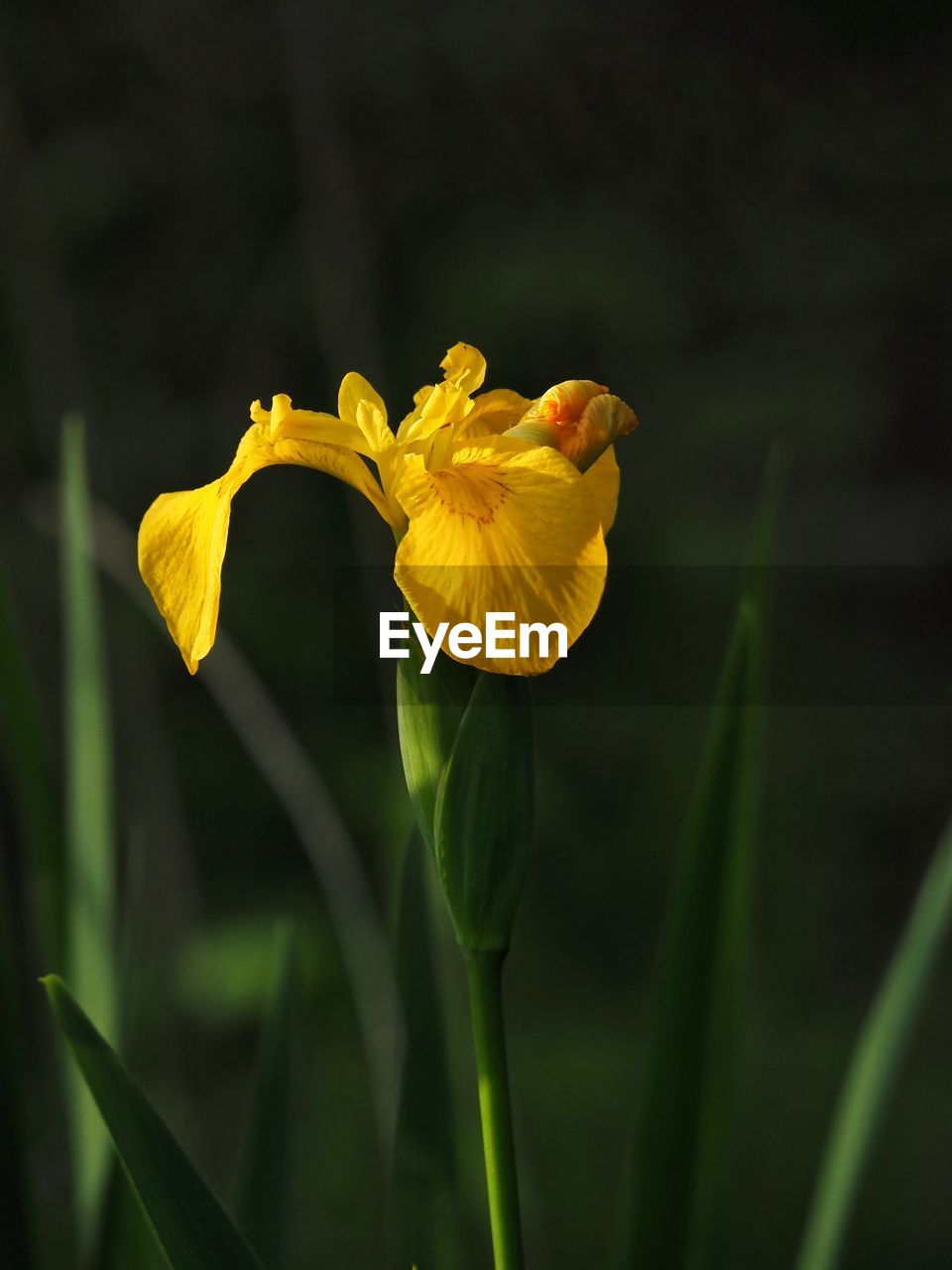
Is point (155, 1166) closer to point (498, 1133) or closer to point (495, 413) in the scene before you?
point (498, 1133)

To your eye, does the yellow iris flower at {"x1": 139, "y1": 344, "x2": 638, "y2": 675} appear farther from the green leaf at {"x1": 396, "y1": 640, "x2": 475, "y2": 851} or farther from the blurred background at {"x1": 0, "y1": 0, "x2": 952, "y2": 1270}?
the blurred background at {"x1": 0, "y1": 0, "x2": 952, "y2": 1270}

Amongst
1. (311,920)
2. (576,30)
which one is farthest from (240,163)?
(311,920)

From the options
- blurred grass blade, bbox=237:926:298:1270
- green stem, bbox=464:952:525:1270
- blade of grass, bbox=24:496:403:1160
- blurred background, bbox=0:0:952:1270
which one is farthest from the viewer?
blurred background, bbox=0:0:952:1270

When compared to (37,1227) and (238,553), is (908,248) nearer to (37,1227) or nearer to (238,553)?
(238,553)

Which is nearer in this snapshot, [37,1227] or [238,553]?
[37,1227]

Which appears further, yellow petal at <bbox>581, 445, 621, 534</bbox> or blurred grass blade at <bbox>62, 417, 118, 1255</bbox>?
blurred grass blade at <bbox>62, 417, 118, 1255</bbox>

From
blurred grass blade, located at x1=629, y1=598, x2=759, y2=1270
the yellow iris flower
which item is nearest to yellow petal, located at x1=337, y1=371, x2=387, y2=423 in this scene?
the yellow iris flower
